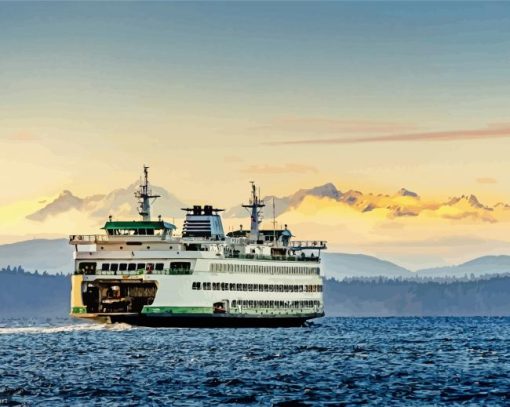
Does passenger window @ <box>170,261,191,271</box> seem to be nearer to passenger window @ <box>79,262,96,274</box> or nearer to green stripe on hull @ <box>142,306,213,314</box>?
green stripe on hull @ <box>142,306,213,314</box>

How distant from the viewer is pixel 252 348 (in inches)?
4906

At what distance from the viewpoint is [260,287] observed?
531 ft

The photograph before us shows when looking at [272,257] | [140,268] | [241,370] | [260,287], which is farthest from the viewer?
[272,257]

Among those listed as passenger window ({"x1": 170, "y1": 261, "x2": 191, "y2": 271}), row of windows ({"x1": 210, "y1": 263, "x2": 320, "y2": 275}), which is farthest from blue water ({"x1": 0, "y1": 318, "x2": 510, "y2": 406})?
row of windows ({"x1": 210, "y1": 263, "x2": 320, "y2": 275})

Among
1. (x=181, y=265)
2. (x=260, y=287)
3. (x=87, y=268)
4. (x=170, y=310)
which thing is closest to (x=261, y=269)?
(x=260, y=287)

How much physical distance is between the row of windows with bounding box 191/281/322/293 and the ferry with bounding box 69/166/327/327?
11 centimetres

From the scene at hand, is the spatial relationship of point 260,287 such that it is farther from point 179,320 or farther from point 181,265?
point 179,320

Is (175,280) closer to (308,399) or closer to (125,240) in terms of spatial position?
(125,240)

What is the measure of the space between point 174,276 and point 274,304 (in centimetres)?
2223

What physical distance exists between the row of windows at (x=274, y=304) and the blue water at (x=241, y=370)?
943 centimetres

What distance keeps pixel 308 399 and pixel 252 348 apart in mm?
42786

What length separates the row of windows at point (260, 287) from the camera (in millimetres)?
149125

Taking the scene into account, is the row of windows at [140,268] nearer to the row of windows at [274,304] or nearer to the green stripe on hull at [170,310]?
the green stripe on hull at [170,310]

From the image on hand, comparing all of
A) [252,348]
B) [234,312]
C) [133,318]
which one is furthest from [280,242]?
[252,348]
